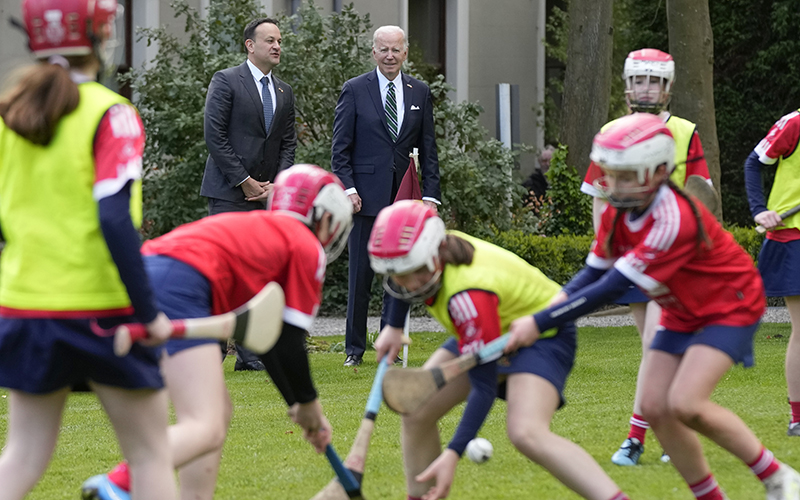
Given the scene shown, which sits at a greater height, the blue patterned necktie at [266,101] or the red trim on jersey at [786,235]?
the blue patterned necktie at [266,101]

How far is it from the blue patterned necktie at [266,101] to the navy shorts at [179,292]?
4.49 m

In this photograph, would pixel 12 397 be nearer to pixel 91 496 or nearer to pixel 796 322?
pixel 91 496

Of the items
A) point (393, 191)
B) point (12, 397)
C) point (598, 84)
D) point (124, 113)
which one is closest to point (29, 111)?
point (124, 113)

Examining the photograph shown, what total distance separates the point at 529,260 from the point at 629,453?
300 inches

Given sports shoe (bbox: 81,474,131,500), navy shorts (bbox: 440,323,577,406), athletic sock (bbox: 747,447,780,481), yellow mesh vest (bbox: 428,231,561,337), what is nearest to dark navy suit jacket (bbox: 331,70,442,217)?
yellow mesh vest (bbox: 428,231,561,337)

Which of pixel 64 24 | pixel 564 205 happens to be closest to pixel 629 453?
pixel 64 24

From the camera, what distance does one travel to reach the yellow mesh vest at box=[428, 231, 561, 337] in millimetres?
3859

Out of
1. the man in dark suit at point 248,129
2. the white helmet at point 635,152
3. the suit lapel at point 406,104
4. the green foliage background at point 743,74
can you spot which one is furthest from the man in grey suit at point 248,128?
the green foliage background at point 743,74

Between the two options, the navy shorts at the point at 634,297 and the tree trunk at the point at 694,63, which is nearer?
the navy shorts at the point at 634,297

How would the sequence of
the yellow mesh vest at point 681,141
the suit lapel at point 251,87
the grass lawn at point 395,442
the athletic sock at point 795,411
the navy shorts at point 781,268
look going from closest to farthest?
the grass lawn at point 395,442 < the yellow mesh vest at point 681,141 < the athletic sock at point 795,411 < the navy shorts at point 781,268 < the suit lapel at point 251,87

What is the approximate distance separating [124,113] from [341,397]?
4.21 meters

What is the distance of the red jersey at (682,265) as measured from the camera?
3748mm

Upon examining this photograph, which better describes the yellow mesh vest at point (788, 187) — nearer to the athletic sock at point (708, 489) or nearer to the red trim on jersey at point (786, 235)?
the red trim on jersey at point (786, 235)

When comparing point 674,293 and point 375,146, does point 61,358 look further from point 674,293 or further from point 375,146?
point 375,146
